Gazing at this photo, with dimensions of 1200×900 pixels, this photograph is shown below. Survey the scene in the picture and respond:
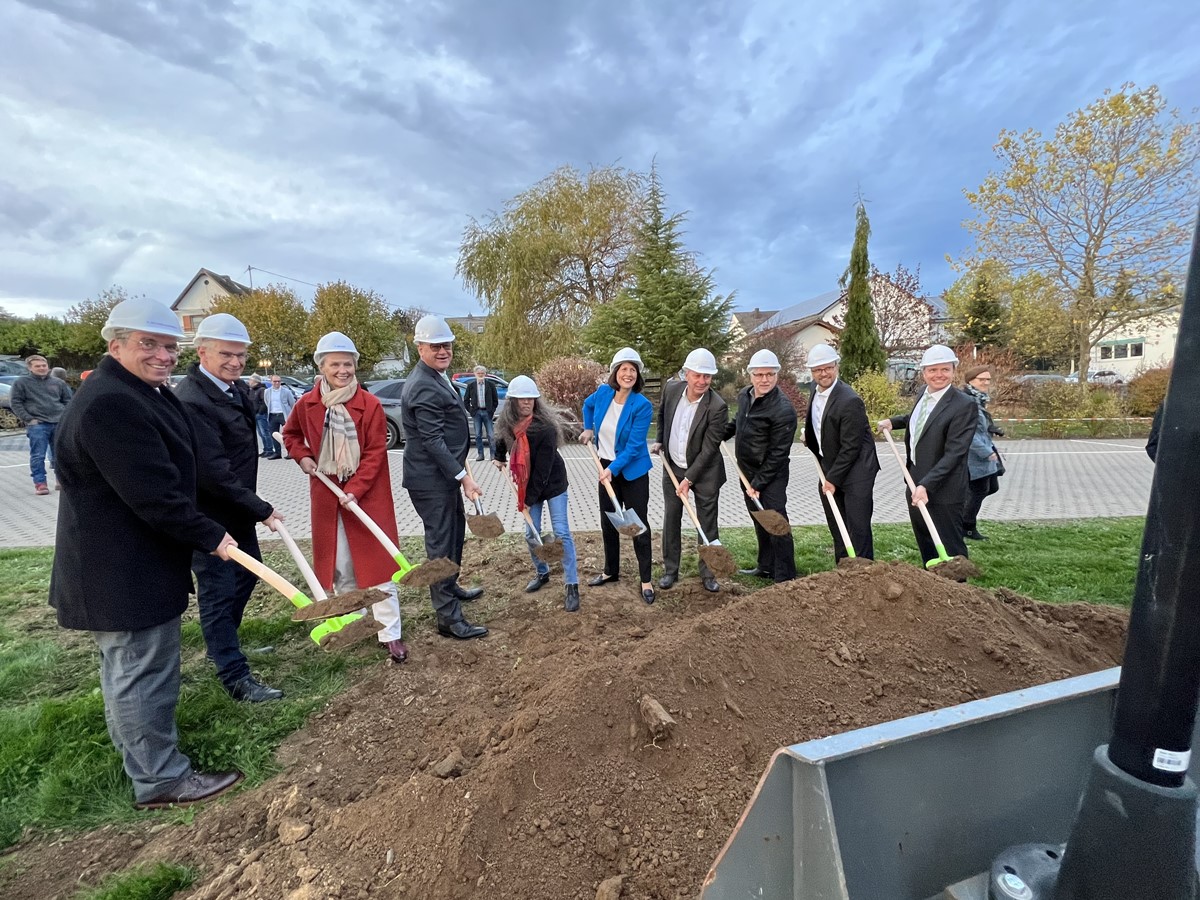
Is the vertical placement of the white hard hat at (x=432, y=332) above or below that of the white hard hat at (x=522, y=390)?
above

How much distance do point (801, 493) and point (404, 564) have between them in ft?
23.4

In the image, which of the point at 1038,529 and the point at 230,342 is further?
the point at 1038,529

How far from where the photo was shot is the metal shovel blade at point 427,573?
3.56 meters

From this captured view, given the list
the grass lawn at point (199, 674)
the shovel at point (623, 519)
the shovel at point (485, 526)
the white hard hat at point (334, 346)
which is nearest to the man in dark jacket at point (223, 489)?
the grass lawn at point (199, 674)

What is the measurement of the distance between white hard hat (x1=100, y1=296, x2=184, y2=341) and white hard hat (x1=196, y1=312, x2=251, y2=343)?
727 mm

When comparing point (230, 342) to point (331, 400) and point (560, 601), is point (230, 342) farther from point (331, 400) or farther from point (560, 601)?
point (560, 601)

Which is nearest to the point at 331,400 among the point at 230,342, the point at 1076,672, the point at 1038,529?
the point at 230,342

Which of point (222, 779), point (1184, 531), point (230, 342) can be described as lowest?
point (222, 779)

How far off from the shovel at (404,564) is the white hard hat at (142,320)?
52.0 inches

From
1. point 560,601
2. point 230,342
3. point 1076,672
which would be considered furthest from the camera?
point 560,601

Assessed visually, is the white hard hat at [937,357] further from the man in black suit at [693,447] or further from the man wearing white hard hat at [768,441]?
the man in black suit at [693,447]

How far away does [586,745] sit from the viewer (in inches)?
93.3

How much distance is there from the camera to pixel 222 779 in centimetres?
282

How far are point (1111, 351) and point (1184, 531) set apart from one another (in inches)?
2127
